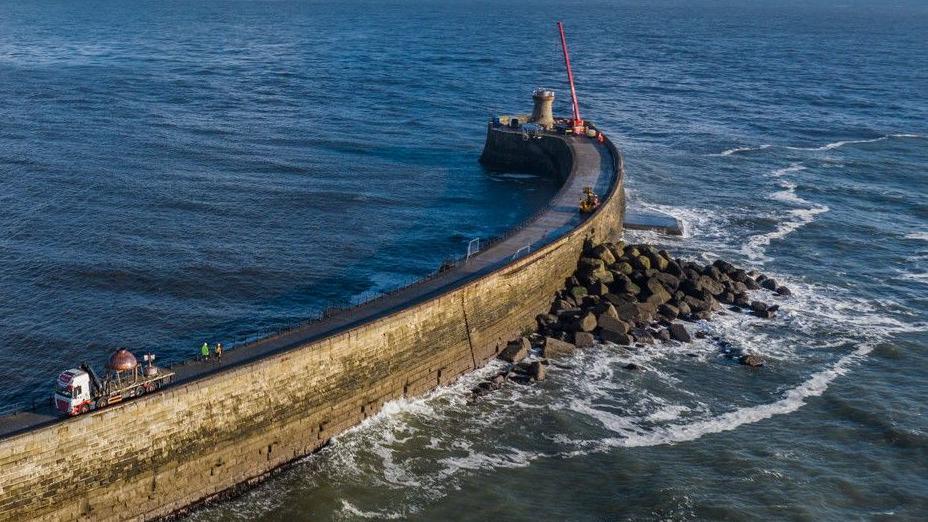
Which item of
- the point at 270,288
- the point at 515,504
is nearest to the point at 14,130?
the point at 270,288

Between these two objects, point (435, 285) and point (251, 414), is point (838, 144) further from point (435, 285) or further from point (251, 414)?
point (251, 414)

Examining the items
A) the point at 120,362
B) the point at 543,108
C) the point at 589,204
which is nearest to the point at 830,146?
the point at 543,108

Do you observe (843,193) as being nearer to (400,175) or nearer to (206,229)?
(400,175)

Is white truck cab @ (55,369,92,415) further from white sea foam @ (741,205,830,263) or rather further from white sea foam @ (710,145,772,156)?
white sea foam @ (710,145,772,156)

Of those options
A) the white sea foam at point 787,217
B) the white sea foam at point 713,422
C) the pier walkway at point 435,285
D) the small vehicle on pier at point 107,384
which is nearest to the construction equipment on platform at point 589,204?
the pier walkway at point 435,285

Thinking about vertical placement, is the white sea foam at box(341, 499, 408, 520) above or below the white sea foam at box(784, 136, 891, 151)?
below

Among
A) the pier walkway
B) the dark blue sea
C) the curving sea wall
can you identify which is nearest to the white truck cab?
the pier walkway

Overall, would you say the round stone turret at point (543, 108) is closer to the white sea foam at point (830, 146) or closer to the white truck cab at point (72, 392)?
the white sea foam at point (830, 146)
